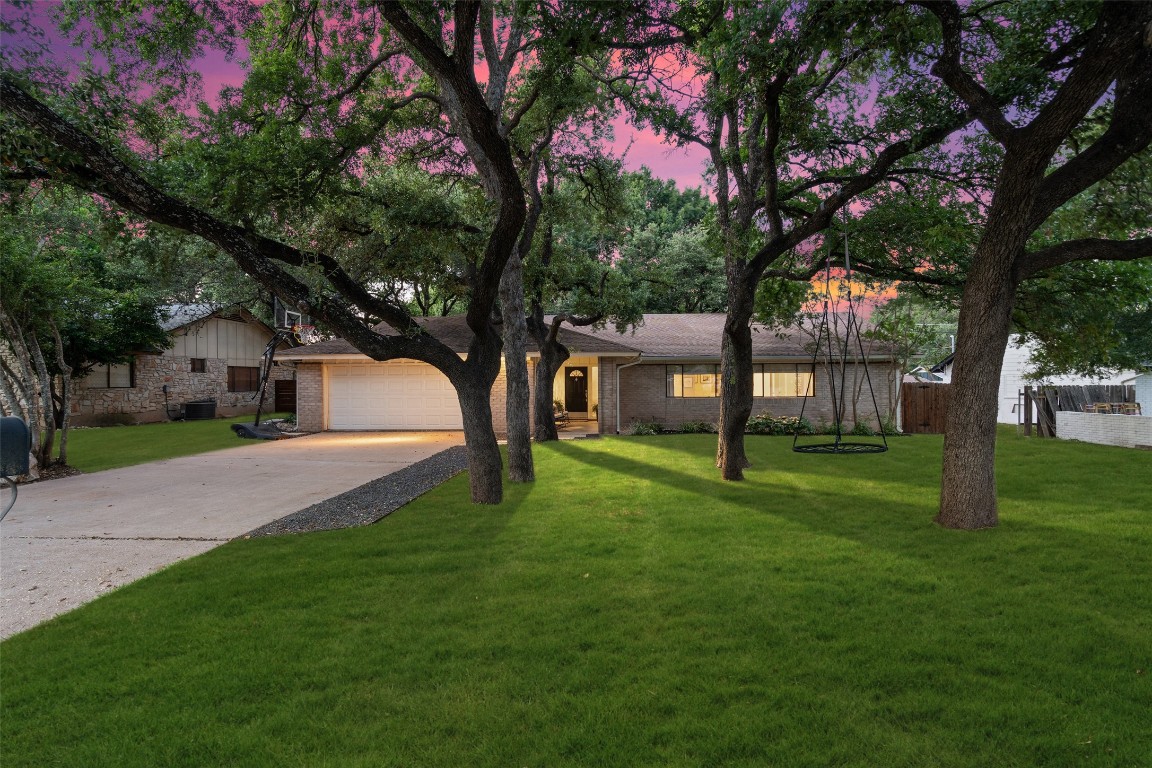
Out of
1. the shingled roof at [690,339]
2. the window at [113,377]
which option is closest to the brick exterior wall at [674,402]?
the shingled roof at [690,339]

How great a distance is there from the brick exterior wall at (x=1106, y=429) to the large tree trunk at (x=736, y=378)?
36.1ft

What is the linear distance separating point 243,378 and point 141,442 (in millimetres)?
11855

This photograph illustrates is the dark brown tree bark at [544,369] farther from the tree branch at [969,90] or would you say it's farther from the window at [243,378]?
the window at [243,378]

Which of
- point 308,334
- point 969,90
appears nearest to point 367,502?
point 969,90

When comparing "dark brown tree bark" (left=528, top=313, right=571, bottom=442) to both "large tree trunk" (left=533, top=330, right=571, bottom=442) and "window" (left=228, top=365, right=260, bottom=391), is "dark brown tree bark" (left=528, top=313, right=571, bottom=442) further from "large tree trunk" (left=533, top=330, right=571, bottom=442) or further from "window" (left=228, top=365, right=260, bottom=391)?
"window" (left=228, top=365, right=260, bottom=391)

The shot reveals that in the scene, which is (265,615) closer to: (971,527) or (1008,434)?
(971,527)

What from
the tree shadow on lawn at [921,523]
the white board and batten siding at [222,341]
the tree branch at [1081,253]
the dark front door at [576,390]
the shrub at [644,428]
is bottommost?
the tree shadow on lawn at [921,523]

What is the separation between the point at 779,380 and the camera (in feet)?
63.6

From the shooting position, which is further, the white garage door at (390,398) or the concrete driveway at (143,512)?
the white garage door at (390,398)

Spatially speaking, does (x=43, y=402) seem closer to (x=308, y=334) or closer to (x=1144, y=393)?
(x=308, y=334)

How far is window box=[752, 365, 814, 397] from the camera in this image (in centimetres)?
1925

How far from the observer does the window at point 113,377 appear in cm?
2222

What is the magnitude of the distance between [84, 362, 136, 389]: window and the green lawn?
1855 millimetres

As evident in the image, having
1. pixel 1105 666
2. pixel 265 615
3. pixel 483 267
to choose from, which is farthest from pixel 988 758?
pixel 483 267
